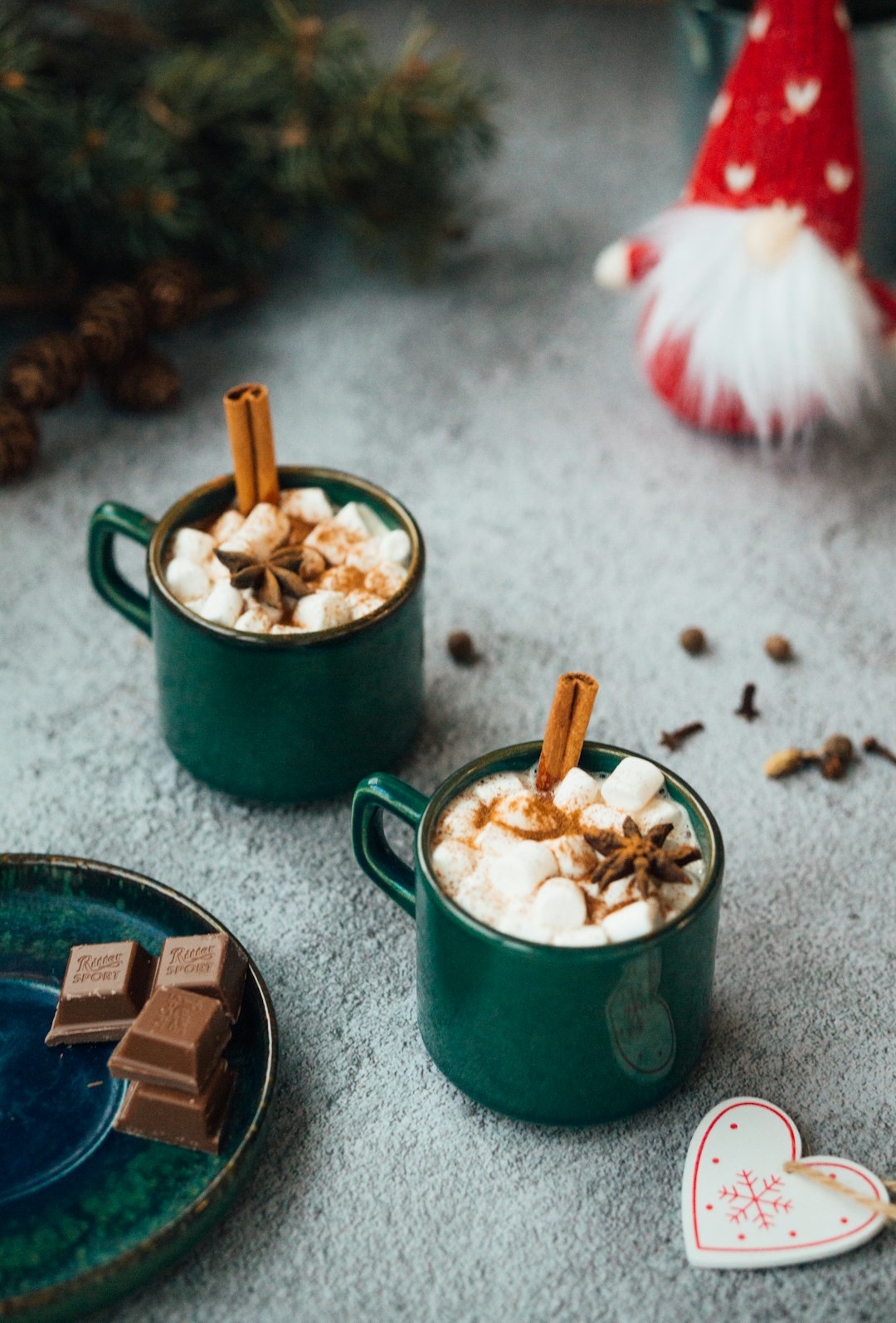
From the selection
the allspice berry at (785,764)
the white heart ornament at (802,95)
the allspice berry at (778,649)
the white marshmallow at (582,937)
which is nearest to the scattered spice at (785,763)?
the allspice berry at (785,764)

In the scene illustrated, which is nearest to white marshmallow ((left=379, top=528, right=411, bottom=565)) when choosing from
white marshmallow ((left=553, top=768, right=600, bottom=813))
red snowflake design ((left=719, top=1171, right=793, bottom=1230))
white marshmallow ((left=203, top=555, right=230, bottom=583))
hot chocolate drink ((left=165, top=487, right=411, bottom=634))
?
hot chocolate drink ((left=165, top=487, right=411, bottom=634))

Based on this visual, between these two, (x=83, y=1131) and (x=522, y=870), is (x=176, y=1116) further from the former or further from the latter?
(x=522, y=870)

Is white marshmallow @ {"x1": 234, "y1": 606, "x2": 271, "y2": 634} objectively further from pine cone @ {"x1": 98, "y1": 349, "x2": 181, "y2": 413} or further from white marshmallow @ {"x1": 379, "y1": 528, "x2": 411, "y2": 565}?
pine cone @ {"x1": 98, "y1": 349, "x2": 181, "y2": 413}

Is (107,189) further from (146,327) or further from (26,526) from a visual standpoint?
(26,526)

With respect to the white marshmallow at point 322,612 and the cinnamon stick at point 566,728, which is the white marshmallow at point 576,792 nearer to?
the cinnamon stick at point 566,728

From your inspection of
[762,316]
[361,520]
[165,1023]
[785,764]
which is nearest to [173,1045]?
[165,1023]

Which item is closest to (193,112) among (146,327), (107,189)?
(107,189)

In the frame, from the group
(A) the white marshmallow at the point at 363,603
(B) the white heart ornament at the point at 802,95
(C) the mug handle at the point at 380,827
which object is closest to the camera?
(C) the mug handle at the point at 380,827
